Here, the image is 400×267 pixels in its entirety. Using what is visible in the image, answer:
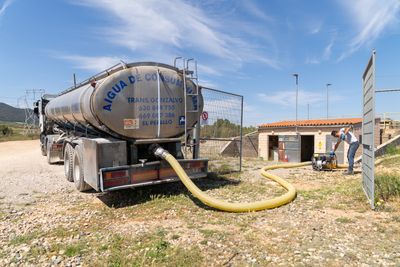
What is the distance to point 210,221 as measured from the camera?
511 centimetres

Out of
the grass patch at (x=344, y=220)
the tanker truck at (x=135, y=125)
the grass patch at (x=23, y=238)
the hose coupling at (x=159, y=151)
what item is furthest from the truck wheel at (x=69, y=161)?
the grass patch at (x=344, y=220)

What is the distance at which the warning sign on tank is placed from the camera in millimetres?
6677

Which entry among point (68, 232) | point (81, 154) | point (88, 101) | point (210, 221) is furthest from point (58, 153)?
point (210, 221)

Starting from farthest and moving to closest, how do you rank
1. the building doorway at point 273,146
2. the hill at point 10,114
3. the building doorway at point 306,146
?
the hill at point 10,114, the building doorway at point 273,146, the building doorway at point 306,146

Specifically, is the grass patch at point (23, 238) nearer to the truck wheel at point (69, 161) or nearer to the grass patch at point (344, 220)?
the truck wheel at point (69, 161)

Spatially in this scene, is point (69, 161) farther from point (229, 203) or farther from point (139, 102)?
point (229, 203)

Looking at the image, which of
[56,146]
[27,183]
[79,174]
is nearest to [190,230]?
[79,174]

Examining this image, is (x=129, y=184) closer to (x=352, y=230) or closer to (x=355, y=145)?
(x=352, y=230)

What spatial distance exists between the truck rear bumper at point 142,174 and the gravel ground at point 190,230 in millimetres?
397

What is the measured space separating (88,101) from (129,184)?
1.99 m

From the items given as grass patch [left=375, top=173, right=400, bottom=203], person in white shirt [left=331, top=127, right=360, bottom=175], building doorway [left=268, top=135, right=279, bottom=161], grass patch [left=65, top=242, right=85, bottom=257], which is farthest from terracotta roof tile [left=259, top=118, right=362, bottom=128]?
grass patch [left=65, top=242, right=85, bottom=257]

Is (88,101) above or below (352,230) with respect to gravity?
above

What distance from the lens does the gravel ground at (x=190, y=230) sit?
3.69 metres

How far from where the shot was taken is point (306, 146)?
25.0m
